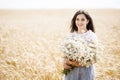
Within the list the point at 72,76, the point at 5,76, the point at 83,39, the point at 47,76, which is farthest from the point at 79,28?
the point at 5,76

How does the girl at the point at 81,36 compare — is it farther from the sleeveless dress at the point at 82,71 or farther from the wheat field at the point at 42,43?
the wheat field at the point at 42,43

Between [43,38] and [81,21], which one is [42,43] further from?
[81,21]

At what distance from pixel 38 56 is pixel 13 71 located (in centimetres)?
57

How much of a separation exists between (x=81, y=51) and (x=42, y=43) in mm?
1939

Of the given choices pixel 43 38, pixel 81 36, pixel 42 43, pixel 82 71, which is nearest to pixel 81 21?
pixel 81 36

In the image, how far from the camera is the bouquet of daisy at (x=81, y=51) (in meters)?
2.70

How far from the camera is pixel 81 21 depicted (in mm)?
2896

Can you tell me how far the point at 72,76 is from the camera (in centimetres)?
283

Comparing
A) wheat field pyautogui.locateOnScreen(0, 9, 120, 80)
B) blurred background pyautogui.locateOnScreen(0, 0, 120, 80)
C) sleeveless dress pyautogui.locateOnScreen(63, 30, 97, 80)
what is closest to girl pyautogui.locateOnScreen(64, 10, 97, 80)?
sleeveless dress pyautogui.locateOnScreen(63, 30, 97, 80)

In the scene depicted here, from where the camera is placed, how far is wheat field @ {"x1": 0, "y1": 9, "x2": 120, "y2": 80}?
12.3ft

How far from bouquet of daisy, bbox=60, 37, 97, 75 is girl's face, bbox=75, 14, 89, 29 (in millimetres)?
194
